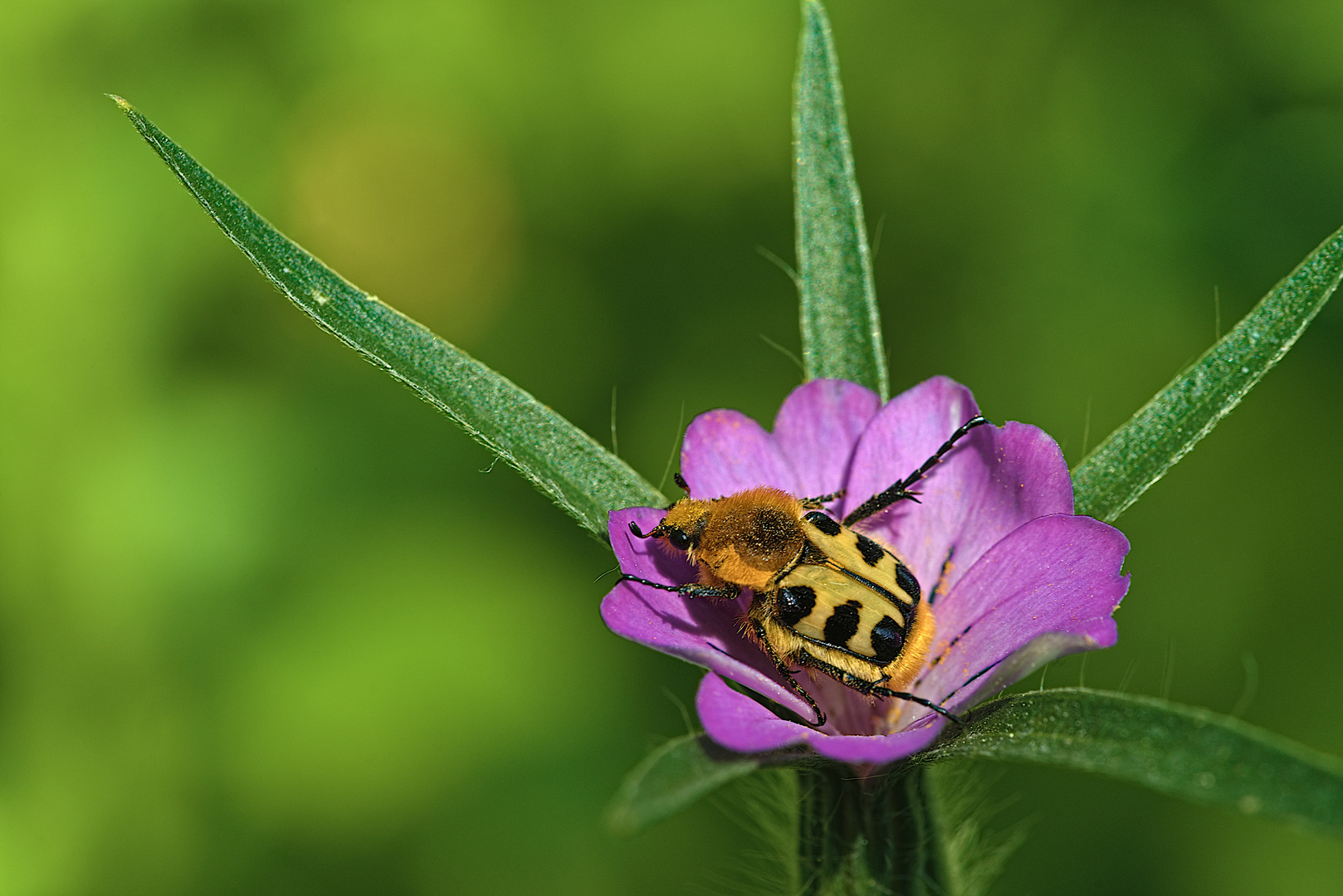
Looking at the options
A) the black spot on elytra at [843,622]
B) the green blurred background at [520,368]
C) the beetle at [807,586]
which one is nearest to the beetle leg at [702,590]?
the beetle at [807,586]

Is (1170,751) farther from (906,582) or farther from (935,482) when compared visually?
(935,482)

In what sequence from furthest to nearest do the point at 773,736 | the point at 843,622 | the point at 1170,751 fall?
the point at 843,622
the point at 773,736
the point at 1170,751

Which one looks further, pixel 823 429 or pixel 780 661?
pixel 823 429


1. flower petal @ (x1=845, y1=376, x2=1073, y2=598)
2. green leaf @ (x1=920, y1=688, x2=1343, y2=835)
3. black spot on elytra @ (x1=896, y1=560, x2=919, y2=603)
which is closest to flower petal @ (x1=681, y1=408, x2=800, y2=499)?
flower petal @ (x1=845, y1=376, x2=1073, y2=598)

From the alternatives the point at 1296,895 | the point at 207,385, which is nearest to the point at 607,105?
the point at 207,385

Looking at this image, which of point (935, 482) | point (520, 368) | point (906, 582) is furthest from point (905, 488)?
point (520, 368)

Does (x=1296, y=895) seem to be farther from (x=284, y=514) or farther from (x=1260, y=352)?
(x=284, y=514)

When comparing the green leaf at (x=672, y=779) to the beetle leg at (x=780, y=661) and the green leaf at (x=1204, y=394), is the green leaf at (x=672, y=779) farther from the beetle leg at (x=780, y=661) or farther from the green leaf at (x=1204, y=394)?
the green leaf at (x=1204, y=394)
